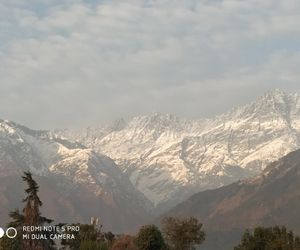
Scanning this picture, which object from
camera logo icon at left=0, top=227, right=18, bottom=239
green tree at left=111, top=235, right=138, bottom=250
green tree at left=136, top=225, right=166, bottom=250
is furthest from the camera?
green tree at left=111, top=235, right=138, bottom=250

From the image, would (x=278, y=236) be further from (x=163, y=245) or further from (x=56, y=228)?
(x=56, y=228)

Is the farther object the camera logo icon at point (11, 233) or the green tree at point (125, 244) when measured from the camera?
the green tree at point (125, 244)

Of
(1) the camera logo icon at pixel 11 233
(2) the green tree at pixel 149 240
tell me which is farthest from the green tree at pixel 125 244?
(1) the camera logo icon at pixel 11 233

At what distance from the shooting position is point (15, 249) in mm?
161500

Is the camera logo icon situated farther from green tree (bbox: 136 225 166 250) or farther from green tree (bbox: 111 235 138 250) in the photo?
green tree (bbox: 136 225 166 250)

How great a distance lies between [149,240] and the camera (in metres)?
187

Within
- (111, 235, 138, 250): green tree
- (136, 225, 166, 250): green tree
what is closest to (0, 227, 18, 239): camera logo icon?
(111, 235, 138, 250): green tree

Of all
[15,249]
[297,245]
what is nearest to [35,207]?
[15,249]

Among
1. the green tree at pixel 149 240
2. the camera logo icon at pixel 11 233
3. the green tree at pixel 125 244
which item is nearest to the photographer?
the camera logo icon at pixel 11 233

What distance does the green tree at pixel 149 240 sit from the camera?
613 ft

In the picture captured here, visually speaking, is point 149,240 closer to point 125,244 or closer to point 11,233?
point 125,244

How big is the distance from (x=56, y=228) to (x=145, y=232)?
31.0 metres

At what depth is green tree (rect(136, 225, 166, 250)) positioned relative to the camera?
187 meters

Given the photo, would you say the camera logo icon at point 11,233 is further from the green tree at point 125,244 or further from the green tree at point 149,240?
the green tree at point 149,240
